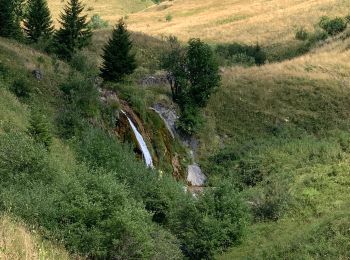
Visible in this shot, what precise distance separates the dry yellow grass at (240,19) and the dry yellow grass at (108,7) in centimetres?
1510

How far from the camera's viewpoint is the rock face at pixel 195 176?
29062mm

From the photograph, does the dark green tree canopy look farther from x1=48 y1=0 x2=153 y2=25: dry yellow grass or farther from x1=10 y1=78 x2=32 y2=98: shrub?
x1=48 y1=0 x2=153 y2=25: dry yellow grass

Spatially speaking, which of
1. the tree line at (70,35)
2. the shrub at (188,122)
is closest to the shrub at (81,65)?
the tree line at (70,35)

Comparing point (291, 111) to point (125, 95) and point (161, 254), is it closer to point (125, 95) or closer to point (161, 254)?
point (125, 95)

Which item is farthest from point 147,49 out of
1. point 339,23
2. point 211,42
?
point 339,23

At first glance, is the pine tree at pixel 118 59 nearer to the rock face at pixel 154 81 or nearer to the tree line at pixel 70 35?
the tree line at pixel 70 35

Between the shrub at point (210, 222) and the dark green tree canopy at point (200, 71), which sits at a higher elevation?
the dark green tree canopy at point (200, 71)

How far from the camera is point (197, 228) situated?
18.9m

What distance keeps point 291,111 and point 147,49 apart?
19.1 metres

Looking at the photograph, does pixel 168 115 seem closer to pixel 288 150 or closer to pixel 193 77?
pixel 193 77

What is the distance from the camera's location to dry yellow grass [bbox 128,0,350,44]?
63.3m


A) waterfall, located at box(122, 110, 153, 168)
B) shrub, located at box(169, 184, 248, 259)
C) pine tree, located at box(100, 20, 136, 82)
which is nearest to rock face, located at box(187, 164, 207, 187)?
waterfall, located at box(122, 110, 153, 168)

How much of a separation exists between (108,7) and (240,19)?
4592cm

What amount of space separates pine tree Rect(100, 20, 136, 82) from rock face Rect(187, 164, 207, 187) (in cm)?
725
